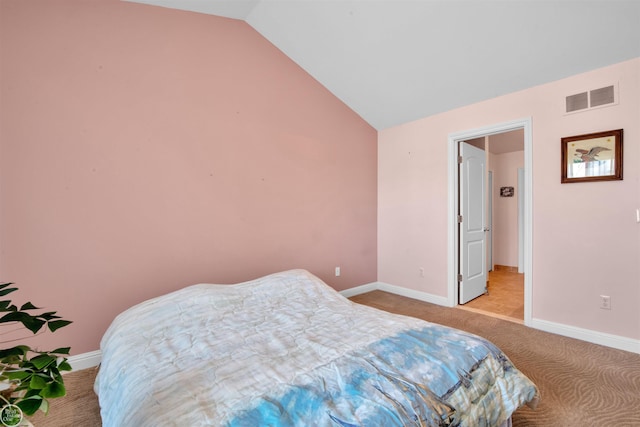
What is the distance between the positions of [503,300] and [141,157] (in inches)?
177

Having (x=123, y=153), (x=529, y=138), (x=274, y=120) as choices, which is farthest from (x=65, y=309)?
(x=529, y=138)

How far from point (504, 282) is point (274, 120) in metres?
4.45

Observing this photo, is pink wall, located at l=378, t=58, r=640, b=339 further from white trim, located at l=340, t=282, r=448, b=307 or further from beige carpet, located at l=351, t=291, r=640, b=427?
beige carpet, located at l=351, t=291, r=640, b=427

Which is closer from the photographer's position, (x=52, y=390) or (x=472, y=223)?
(x=52, y=390)

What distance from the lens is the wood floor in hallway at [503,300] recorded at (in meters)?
3.37

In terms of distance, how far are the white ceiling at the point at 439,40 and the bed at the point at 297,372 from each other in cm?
250

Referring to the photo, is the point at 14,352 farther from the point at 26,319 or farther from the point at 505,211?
the point at 505,211

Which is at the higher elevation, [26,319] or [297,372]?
[26,319]

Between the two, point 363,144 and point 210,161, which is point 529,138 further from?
point 210,161

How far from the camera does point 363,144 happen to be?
4.22 metres

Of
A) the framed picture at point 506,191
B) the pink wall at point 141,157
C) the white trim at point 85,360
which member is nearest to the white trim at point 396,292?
the pink wall at point 141,157

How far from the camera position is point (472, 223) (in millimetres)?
3832

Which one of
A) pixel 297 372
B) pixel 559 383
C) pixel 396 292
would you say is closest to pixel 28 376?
pixel 297 372

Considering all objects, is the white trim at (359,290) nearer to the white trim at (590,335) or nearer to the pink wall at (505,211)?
the white trim at (590,335)
